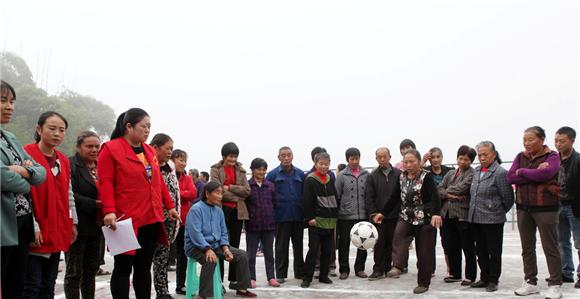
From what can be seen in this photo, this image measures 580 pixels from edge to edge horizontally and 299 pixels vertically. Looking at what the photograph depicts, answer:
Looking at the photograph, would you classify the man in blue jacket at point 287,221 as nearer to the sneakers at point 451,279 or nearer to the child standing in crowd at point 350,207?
the child standing in crowd at point 350,207

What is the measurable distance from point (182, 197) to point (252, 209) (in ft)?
3.13

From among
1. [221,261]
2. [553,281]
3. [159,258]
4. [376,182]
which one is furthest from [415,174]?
[159,258]

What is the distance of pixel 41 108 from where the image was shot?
48.3 metres

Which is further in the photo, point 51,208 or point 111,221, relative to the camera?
point 111,221

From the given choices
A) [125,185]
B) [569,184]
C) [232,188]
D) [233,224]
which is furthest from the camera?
[233,224]

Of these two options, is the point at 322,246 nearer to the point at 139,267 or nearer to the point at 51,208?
the point at 139,267

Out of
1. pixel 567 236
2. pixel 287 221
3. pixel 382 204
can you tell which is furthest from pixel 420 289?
pixel 567 236

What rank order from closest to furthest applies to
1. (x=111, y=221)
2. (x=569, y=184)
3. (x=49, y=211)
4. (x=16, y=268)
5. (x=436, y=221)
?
(x=16, y=268) < (x=49, y=211) < (x=111, y=221) < (x=436, y=221) < (x=569, y=184)

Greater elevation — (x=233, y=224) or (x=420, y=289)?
(x=233, y=224)

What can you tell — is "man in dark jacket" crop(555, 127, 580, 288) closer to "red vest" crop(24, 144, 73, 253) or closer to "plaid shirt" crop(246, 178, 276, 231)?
"plaid shirt" crop(246, 178, 276, 231)

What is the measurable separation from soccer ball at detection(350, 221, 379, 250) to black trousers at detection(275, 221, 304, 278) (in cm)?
79

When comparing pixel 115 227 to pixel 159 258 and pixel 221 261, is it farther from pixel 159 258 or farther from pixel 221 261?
pixel 221 261

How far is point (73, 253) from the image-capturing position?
4648 mm

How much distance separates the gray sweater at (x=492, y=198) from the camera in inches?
233
